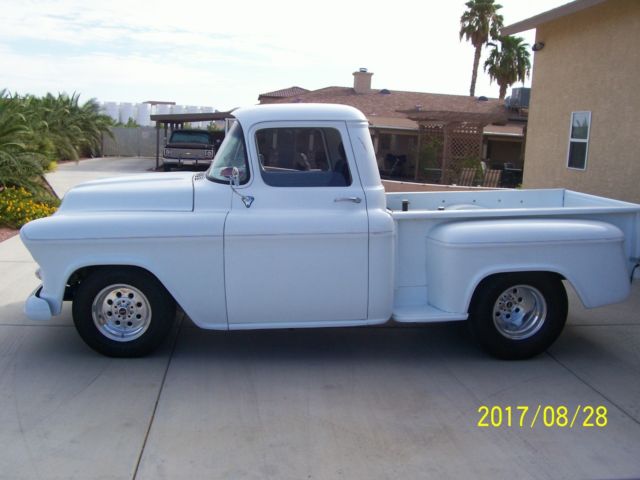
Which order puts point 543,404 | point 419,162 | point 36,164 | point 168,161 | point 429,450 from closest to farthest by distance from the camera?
point 429,450 → point 543,404 → point 36,164 → point 419,162 → point 168,161

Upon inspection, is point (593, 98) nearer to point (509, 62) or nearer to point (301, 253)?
point (301, 253)

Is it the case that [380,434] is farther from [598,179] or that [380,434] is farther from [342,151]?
[598,179]

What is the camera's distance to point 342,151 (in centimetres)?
609

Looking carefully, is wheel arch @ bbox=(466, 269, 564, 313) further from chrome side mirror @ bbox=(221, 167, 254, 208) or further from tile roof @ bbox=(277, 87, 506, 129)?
tile roof @ bbox=(277, 87, 506, 129)

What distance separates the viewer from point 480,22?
1645 inches

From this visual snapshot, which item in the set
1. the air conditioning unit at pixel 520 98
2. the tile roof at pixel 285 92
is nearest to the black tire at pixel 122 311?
the air conditioning unit at pixel 520 98

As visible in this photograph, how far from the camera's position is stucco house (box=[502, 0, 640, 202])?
11.7 metres

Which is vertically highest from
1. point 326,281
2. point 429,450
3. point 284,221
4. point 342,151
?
point 342,151

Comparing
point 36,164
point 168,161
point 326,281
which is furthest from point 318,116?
point 168,161

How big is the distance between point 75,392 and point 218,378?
1.08m

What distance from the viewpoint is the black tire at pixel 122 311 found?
5891 millimetres

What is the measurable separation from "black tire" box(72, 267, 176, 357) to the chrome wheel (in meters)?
2.78

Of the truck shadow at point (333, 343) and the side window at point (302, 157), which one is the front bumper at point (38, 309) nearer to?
the truck shadow at point (333, 343)

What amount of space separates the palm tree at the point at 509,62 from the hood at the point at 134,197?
3873 centimetres
